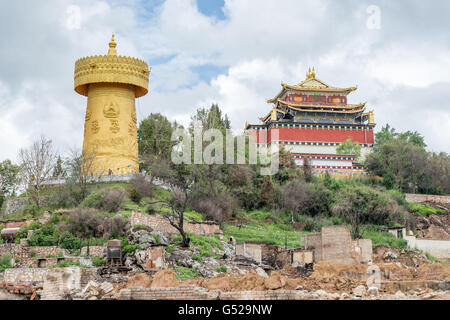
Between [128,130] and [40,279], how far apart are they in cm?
1570

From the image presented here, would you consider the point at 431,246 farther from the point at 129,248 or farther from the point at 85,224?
the point at 85,224

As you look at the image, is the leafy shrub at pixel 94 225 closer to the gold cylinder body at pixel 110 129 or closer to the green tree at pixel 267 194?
the gold cylinder body at pixel 110 129

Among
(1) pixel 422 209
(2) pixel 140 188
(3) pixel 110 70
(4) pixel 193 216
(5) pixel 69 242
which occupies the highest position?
(3) pixel 110 70

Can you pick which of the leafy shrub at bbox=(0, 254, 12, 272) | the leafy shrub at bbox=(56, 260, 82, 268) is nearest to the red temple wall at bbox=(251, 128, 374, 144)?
the leafy shrub at bbox=(56, 260, 82, 268)

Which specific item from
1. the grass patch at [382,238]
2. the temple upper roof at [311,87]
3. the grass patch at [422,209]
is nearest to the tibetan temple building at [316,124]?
the temple upper roof at [311,87]

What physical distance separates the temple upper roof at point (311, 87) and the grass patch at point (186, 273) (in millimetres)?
32523

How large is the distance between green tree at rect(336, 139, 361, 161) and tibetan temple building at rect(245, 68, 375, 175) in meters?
0.61

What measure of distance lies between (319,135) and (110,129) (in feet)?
71.3

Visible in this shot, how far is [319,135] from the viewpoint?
5000 cm

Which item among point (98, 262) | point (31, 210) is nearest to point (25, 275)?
point (98, 262)

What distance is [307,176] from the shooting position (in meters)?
40.4

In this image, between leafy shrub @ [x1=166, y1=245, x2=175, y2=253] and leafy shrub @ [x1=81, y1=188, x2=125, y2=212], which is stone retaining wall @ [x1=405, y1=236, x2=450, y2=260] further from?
leafy shrub @ [x1=81, y1=188, x2=125, y2=212]

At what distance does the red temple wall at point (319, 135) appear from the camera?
49562mm

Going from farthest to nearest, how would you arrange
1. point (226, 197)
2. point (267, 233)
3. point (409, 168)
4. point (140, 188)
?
point (409, 168) → point (226, 197) → point (267, 233) → point (140, 188)
